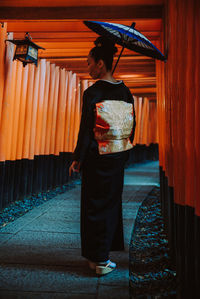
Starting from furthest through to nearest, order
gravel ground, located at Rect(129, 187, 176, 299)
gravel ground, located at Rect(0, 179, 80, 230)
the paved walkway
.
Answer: gravel ground, located at Rect(0, 179, 80, 230) < gravel ground, located at Rect(129, 187, 176, 299) < the paved walkway

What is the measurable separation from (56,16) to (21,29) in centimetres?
85

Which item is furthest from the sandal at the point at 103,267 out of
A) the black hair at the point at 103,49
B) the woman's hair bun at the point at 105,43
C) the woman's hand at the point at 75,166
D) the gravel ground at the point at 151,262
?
the woman's hair bun at the point at 105,43

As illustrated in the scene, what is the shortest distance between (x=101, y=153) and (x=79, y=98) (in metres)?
6.00

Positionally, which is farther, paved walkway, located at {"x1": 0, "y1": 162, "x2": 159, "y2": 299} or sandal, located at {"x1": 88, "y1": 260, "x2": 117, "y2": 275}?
sandal, located at {"x1": 88, "y1": 260, "x2": 117, "y2": 275}

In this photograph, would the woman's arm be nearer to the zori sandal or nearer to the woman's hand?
the woman's hand

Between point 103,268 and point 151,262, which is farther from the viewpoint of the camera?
point 151,262

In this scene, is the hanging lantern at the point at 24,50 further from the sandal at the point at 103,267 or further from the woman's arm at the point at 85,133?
the sandal at the point at 103,267

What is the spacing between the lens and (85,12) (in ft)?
13.6

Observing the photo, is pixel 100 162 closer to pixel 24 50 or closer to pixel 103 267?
pixel 103 267

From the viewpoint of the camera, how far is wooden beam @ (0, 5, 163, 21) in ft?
13.5

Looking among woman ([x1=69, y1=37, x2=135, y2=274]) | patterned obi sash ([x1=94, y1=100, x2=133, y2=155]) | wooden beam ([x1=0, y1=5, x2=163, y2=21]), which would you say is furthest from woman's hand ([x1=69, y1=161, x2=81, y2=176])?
wooden beam ([x1=0, y1=5, x2=163, y2=21])

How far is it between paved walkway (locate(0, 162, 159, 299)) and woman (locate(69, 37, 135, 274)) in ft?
0.68

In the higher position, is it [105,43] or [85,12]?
[85,12]

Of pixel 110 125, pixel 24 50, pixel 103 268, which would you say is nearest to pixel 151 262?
pixel 103 268
